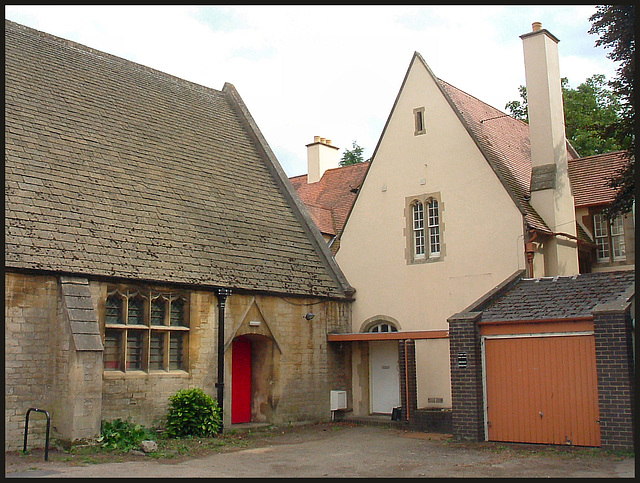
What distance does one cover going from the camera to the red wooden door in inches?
711

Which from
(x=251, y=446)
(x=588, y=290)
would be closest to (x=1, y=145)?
(x=251, y=446)

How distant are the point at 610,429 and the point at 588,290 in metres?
3.41

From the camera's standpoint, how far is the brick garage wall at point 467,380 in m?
14.1

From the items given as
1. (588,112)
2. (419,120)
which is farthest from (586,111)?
(419,120)

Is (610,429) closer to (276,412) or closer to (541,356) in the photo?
(541,356)

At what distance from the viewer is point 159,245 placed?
16.3m

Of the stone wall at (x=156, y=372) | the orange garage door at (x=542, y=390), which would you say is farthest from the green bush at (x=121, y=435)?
the orange garage door at (x=542, y=390)

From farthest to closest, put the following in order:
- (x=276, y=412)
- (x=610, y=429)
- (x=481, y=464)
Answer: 1. (x=276, y=412)
2. (x=610, y=429)
3. (x=481, y=464)

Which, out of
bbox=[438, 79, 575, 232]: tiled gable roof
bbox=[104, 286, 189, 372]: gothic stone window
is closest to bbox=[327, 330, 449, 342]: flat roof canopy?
bbox=[438, 79, 575, 232]: tiled gable roof

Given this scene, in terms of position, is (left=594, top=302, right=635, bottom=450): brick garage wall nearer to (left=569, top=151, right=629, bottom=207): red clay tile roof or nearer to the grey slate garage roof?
the grey slate garage roof

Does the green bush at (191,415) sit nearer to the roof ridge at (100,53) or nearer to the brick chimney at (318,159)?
the roof ridge at (100,53)

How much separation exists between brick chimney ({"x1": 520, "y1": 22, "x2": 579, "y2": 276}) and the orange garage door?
213 inches

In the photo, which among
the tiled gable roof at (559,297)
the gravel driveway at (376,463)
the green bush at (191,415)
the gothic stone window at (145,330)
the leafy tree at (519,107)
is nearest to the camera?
the gravel driveway at (376,463)

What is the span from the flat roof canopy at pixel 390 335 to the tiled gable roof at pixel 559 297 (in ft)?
7.39
